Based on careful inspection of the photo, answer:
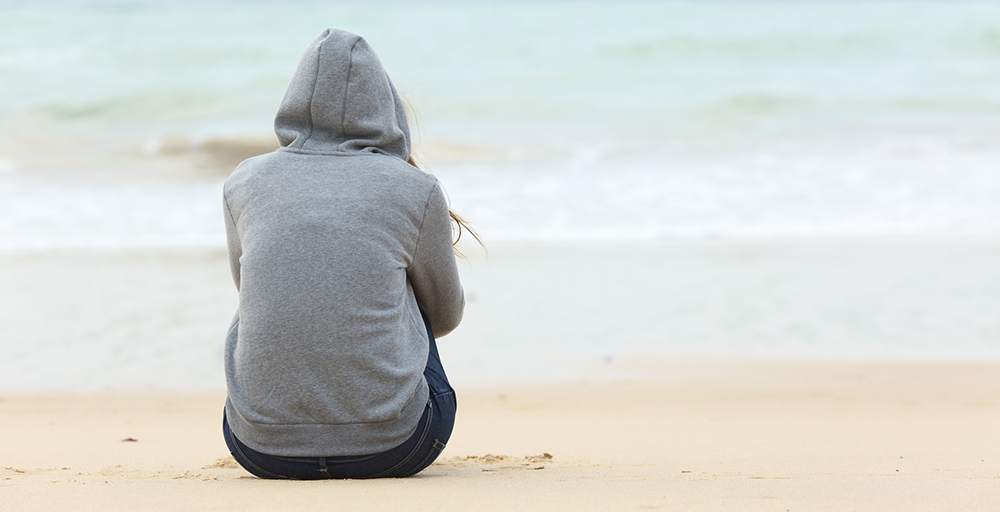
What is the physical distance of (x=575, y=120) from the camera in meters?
12.3

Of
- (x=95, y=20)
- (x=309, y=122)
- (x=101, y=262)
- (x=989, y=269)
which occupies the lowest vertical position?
(x=101, y=262)

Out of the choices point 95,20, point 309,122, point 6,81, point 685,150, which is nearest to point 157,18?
point 95,20

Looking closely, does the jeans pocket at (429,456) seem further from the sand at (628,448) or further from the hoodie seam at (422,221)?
the hoodie seam at (422,221)

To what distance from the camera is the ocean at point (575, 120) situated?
640 centimetres

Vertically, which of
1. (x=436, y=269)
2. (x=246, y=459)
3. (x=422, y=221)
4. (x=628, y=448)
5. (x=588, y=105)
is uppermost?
(x=588, y=105)

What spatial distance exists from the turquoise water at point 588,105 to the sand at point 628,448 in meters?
3.04

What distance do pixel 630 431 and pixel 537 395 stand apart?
59 cm

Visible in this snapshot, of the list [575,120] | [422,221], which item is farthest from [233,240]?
[575,120]

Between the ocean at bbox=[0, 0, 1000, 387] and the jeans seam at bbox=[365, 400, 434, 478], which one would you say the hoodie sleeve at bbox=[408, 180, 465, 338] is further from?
the ocean at bbox=[0, 0, 1000, 387]

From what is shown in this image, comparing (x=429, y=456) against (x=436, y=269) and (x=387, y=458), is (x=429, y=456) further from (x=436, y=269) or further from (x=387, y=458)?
(x=436, y=269)

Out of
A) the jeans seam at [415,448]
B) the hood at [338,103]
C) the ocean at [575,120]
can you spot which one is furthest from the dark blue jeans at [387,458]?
the ocean at [575,120]

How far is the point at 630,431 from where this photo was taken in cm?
277

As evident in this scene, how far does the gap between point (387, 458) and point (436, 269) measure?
0.39 metres

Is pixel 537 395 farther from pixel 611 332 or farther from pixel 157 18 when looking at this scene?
pixel 157 18
